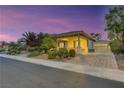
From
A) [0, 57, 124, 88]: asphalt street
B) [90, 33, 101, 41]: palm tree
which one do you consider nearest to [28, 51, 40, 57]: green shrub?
[0, 57, 124, 88]: asphalt street

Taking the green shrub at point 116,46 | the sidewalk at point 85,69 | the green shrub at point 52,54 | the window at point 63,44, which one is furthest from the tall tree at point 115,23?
the green shrub at point 52,54

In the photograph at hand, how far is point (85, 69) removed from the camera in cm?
623

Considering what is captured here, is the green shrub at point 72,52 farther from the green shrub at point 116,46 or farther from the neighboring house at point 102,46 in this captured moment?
the green shrub at point 116,46

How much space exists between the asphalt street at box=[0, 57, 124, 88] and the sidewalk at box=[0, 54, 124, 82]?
0.19m

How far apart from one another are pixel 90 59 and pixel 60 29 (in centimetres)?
131

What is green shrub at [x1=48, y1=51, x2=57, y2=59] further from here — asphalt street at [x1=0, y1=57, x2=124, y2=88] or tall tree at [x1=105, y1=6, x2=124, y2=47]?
tall tree at [x1=105, y1=6, x2=124, y2=47]

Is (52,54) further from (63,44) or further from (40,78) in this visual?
(40,78)

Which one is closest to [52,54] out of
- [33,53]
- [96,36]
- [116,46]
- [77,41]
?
[33,53]

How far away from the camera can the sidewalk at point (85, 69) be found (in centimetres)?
560

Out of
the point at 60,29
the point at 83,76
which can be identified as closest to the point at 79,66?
the point at 83,76

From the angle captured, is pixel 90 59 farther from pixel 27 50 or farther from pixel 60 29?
pixel 27 50

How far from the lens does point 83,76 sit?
5.69 meters

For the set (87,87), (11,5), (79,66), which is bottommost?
(87,87)
